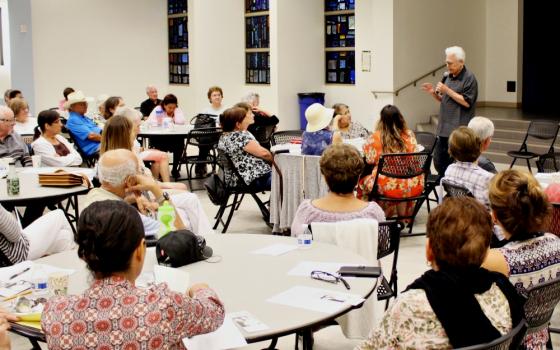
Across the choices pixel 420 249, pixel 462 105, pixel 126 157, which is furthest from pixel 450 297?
pixel 462 105

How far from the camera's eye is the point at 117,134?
213 inches

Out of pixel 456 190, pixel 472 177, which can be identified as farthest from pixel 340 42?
pixel 456 190

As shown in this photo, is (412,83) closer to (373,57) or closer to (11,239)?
Answer: (373,57)

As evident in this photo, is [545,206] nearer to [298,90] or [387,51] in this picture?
[387,51]

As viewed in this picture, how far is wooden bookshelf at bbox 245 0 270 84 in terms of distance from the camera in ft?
Answer: 48.8

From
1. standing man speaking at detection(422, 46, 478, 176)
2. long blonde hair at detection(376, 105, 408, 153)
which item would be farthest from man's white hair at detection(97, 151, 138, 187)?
standing man speaking at detection(422, 46, 478, 176)

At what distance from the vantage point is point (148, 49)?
16.8 metres

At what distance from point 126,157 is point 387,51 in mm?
9056

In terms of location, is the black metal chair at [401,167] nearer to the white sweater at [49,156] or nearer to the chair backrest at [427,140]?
the chair backrest at [427,140]

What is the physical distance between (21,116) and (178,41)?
8.09 m

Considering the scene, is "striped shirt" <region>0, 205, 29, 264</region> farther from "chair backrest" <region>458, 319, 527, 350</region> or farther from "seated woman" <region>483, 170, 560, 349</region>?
"chair backrest" <region>458, 319, 527, 350</region>

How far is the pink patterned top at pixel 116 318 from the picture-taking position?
2254 millimetres

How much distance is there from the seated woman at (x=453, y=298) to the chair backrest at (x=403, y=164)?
13.6 ft

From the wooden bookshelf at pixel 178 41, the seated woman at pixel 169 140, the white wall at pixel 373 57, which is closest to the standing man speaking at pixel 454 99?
the seated woman at pixel 169 140
